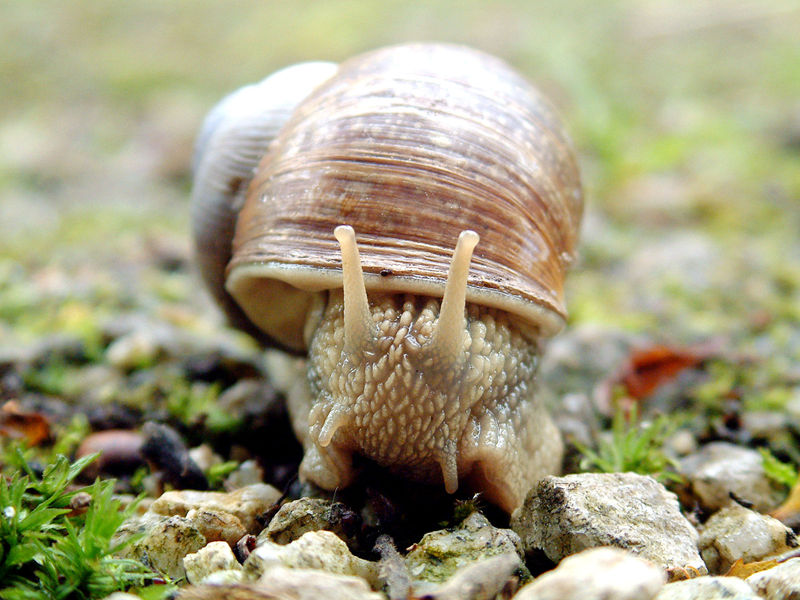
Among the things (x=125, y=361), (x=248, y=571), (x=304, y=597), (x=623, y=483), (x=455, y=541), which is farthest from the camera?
(x=125, y=361)

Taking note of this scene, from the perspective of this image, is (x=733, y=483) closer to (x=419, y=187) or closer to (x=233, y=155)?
(x=419, y=187)

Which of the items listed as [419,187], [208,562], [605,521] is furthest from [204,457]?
[605,521]

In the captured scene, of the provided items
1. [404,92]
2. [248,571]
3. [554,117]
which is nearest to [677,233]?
[554,117]

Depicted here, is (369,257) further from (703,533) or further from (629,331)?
(629,331)

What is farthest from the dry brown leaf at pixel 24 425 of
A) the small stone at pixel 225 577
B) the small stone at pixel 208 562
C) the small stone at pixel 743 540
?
the small stone at pixel 743 540

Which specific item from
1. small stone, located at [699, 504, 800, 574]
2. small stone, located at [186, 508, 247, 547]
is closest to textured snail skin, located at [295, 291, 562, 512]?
small stone, located at [186, 508, 247, 547]

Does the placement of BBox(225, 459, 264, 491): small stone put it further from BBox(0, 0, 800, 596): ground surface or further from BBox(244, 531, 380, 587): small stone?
BBox(244, 531, 380, 587): small stone
